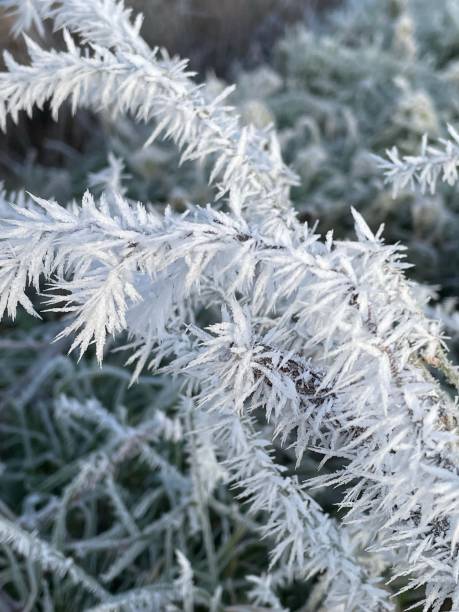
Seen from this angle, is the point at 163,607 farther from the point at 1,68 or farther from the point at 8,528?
the point at 1,68

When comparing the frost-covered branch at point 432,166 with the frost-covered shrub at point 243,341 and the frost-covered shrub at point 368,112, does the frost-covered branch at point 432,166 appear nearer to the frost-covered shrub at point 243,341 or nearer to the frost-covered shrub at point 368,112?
the frost-covered shrub at point 243,341

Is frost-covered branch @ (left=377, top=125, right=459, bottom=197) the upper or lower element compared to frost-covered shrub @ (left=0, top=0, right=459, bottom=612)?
upper

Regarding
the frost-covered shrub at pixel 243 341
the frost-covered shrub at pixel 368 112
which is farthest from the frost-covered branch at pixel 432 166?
the frost-covered shrub at pixel 368 112

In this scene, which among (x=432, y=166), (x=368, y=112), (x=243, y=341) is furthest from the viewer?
(x=368, y=112)

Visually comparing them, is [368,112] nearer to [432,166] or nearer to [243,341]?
[432,166]

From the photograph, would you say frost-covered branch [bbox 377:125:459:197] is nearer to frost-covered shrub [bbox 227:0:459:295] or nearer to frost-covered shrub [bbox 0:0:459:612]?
frost-covered shrub [bbox 0:0:459:612]

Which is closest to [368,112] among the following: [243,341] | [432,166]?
[432,166]

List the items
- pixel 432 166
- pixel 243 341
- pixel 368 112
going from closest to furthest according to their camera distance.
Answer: pixel 243 341, pixel 432 166, pixel 368 112

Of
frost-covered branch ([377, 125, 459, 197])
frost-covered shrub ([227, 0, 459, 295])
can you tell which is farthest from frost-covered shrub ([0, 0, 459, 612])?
frost-covered shrub ([227, 0, 459, 295])

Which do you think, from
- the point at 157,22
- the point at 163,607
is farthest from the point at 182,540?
the point at 157,22
